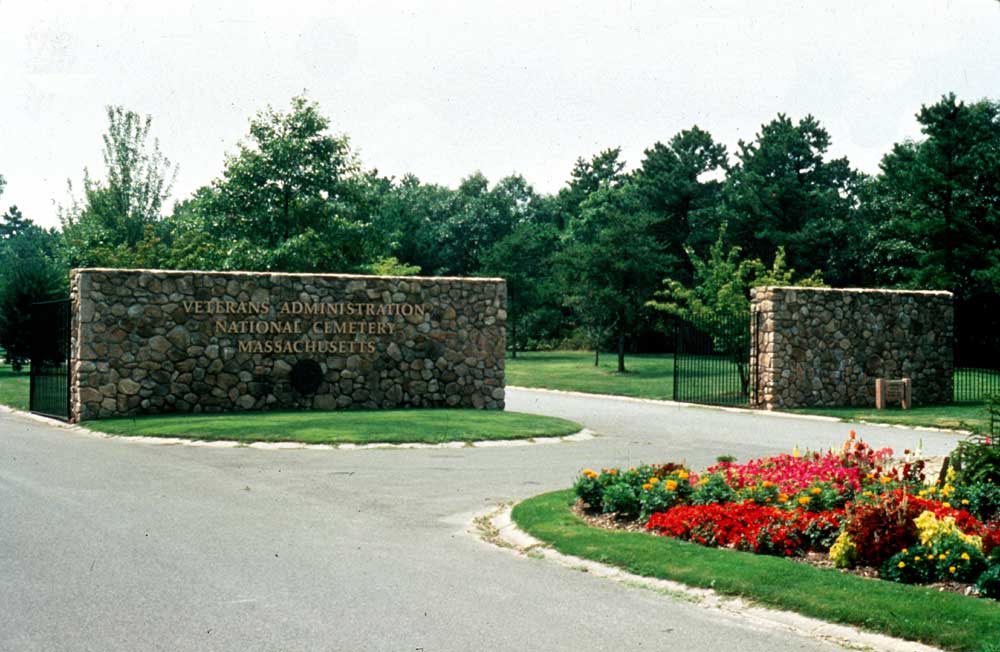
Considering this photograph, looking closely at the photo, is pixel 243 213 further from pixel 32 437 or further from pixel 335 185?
pixel 32 437

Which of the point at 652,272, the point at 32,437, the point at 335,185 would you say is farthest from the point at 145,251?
the point at 32,437

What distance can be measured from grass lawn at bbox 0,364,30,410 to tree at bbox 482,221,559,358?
2465cm

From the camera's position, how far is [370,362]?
23.1 m

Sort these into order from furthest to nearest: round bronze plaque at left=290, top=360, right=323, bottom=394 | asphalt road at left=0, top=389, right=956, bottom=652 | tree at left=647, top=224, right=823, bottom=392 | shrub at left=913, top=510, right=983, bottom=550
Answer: tree at left=647, top=224, right=823, bottom=392 < round bronze plaque at left=290, top=360, right=323, bottom=394 < shrub at left=913, top=510, right=983, bottom=550 < asphalt road at left=0, top=389, right=956, bottom=652

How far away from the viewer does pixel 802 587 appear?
24.1 feet

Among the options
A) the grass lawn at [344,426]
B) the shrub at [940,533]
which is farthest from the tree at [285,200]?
the shrub at [940,533]

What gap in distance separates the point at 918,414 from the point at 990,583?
1933 centimetres

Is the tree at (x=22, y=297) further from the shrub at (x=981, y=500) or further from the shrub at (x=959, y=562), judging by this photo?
the shrub at (x=959, y=562)

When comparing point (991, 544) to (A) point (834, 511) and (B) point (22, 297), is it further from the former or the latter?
(B) point (22, 297)

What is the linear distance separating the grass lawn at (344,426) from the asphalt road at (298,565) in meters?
1.95

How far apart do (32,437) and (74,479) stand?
20.9ft

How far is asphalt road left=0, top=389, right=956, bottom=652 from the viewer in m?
6.40

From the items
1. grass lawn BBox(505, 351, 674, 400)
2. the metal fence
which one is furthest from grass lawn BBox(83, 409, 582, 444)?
the metal fence

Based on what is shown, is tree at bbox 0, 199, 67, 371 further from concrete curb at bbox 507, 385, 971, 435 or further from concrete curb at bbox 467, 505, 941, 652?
concrete curb at bbox 467, 505, 941, 652
